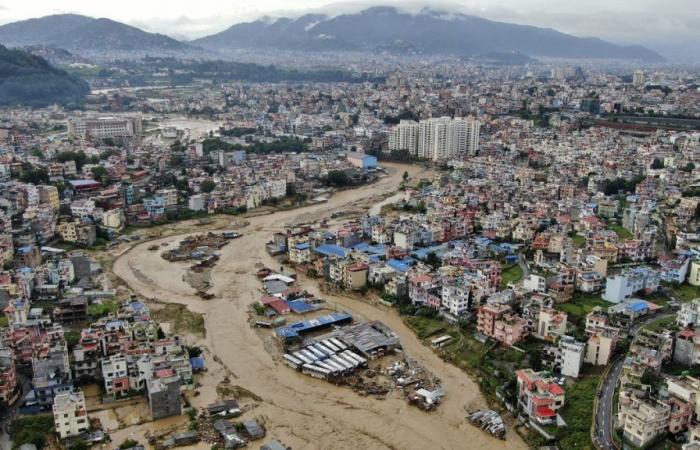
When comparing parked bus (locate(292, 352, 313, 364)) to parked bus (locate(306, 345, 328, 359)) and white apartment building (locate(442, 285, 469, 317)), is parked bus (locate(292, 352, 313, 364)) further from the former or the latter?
white apartment building (locate(442, 285, 469, 317))

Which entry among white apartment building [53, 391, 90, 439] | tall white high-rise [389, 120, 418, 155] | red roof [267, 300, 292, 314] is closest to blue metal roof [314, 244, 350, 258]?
red roof [267, 300, 292, 314]

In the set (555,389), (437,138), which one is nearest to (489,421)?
(555,389)

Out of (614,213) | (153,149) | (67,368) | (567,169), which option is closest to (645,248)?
(614,213)

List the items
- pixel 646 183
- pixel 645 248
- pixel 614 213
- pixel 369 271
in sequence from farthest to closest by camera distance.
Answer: pixel 646 183
pixel 614 213
pixel 645 248
pixel 369 271

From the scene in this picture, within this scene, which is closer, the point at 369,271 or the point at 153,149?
the point at 369,271

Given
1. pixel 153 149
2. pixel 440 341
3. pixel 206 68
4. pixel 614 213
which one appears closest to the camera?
pixel 440 341

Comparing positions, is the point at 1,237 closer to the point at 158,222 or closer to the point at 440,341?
A: the point at 158,222

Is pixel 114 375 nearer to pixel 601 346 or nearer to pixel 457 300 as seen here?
pixel 457 300

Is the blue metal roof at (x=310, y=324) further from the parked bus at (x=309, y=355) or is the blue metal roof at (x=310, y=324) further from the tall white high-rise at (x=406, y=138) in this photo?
the tall white high-rise at (x=406, y=138)
